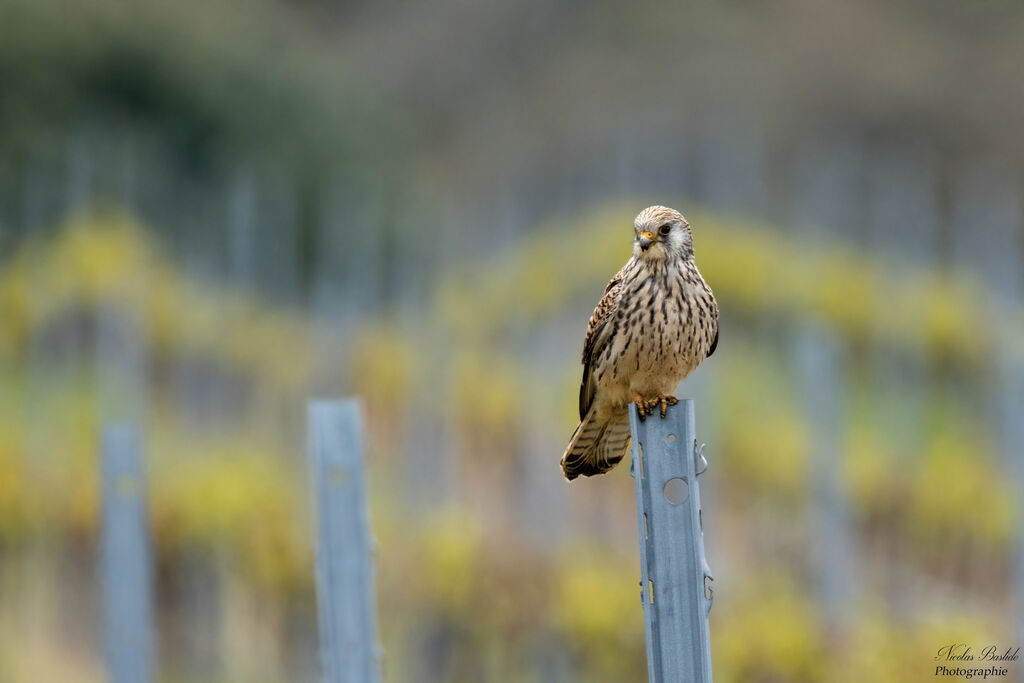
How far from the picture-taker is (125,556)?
3.07 metres

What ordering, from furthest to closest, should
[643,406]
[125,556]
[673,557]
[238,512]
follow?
[238,512]
[125,556]
[643,406]
[673,557]

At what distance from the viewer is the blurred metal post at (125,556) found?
3.04m

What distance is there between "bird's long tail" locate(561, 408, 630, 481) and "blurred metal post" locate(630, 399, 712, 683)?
24.0 inches

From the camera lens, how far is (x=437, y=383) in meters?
5.62

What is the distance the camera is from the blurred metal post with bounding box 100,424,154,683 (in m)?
3.04

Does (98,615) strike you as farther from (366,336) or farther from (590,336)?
(590,336)

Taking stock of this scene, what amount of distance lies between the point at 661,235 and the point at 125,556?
1.74 m

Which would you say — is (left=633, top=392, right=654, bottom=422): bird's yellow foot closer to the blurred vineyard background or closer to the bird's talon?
the bird's talon

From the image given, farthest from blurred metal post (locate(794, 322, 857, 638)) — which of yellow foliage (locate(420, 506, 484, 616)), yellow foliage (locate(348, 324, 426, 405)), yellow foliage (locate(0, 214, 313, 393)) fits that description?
yellow foliage (locate(0, 214, 313, 393))

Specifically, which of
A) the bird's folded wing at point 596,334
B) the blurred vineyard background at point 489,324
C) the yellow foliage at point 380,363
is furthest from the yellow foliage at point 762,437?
the bird's folded wing at point 596,334

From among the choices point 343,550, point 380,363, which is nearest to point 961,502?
point 380,363

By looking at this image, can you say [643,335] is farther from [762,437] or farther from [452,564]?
[762,437]

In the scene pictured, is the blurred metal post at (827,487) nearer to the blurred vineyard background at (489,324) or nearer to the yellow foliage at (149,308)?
the blurred vineyard background at (489,324)

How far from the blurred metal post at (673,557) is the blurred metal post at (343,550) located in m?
0.71
